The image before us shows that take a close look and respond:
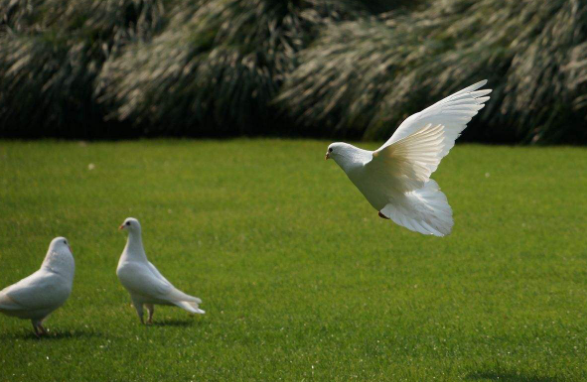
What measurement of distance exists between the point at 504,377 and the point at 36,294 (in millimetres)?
2626

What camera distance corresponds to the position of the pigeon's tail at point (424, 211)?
182 inches

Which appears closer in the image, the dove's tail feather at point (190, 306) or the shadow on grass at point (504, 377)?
the shadow on grass at point (504, 377)

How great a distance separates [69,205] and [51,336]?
359 centimetres

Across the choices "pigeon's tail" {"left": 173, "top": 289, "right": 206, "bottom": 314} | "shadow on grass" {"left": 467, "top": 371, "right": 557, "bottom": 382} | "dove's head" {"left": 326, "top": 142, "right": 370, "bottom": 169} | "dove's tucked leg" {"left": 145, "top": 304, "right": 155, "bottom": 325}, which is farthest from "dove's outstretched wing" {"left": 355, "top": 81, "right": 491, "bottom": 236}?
"dove's tucked leg" {"left": 145, "top": 304, "right": 155, "bottom": 325}

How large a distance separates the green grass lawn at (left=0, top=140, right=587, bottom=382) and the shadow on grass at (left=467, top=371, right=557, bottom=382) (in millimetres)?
10

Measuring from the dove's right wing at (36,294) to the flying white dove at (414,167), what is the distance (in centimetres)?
178

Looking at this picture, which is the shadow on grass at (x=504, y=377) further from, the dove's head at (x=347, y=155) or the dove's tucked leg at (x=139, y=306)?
the dove's tucked leg at (x=139, y=306)

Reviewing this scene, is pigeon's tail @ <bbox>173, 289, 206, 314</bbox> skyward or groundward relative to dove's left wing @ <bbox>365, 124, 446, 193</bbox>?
groundward

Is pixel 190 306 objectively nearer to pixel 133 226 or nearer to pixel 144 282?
pixel 144 282

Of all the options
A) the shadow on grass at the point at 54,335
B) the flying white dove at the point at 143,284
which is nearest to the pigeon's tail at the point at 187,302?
the flying white dove at the point at 143,284

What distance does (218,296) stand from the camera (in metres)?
5.99

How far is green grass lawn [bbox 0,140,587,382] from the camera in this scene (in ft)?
15.6

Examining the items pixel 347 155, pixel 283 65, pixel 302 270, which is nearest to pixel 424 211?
pixel 347 155

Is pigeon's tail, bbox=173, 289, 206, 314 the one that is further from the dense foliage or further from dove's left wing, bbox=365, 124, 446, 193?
the dense foliage
